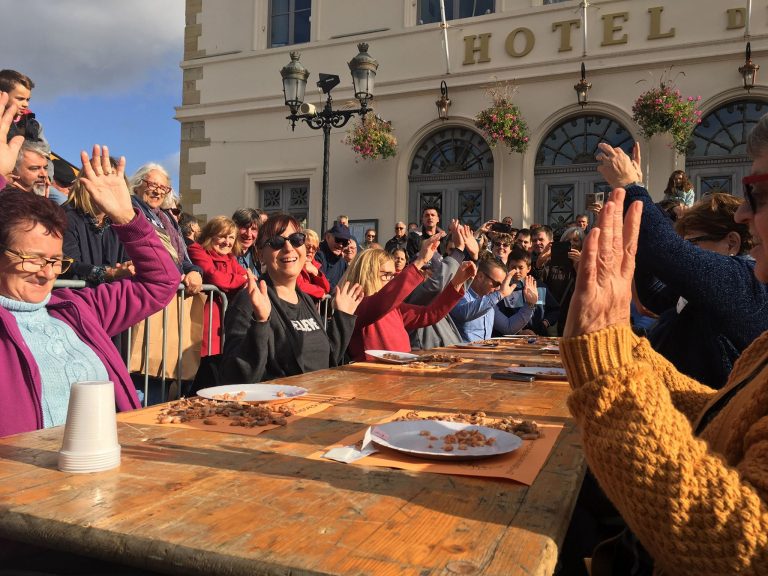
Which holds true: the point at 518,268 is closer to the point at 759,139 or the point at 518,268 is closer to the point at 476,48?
the point at 759,139

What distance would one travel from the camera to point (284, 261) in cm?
370

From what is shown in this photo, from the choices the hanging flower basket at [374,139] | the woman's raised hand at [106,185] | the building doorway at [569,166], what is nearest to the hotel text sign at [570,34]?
the building doorway at [569,166]

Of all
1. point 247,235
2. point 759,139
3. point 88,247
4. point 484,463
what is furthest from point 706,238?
point 247,235

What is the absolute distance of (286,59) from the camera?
13.7 meters

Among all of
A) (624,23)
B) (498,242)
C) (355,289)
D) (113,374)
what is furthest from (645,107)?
(113,374)

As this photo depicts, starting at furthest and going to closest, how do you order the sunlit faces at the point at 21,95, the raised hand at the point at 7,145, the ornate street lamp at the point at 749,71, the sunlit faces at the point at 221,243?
1. the ornate street lamp at the point at 749,71
2. the sunlit faces at the point at 221,243
3. the sunlit faces at the point at 21,95
4. the raised hand at the point at 7,145

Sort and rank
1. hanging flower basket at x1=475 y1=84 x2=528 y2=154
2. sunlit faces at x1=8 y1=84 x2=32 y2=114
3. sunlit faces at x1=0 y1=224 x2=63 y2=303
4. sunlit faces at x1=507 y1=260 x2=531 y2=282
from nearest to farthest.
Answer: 1. sunlit faces at x1=0 y1=224 x2=63 y2=303
2. sunlit faces at x1=8 y1=84 x2=32 y2=114
3. sunlit faces at x1=507 y1=260 x2=531 y2=282
4. hanging flower basket at x1=475 y1=84 x2=528 y2=154

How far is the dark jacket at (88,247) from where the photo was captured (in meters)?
3.67

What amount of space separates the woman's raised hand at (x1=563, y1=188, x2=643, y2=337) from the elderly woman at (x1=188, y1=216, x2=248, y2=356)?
11.5 feet

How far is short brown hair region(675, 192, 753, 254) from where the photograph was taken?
2830mm

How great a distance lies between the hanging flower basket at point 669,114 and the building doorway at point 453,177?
2.89 m

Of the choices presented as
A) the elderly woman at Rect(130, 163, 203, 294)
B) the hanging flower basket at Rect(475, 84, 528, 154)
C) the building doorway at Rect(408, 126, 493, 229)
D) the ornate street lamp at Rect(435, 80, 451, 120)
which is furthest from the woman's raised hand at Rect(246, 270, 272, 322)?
the ornate street lamp at Rect(435, 80, 451, 120)

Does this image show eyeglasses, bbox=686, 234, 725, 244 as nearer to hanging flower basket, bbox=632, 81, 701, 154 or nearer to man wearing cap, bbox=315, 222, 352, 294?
man wearing cap, bbox=315, 222, 352, 294

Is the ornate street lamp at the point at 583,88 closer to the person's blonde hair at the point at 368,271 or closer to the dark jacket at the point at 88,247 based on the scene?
the person's blonde hair at the point at 368,271
